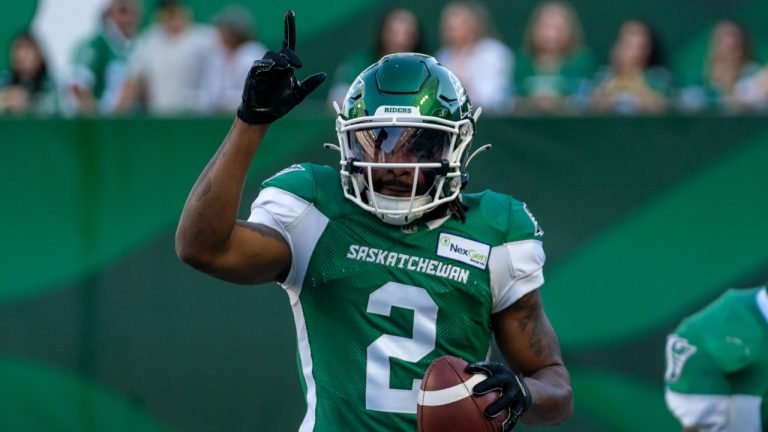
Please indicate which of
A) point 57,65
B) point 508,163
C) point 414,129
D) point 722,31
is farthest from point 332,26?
point 414,129

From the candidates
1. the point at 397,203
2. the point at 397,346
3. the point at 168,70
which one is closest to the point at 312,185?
the point at 397,203

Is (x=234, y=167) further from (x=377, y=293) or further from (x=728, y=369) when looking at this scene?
(x=728, y=369)

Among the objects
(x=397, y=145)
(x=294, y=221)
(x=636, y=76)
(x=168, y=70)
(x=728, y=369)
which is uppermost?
(x=636, y=76)

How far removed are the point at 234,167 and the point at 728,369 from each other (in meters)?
1.92

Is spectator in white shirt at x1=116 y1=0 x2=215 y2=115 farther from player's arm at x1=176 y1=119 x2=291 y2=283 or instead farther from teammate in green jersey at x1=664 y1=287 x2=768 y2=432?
player's arm at x1=176 y1=119 x2=291 y2=283

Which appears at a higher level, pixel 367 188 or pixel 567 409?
pixel 367 188

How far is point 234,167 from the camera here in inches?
114

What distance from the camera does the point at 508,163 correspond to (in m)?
5.63

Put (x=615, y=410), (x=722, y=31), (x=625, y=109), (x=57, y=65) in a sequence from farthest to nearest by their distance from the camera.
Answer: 1. (x=57, y=65)
2. (x=722, y=31)
3. (x=625, y=109)
4. (x=615, y=410)

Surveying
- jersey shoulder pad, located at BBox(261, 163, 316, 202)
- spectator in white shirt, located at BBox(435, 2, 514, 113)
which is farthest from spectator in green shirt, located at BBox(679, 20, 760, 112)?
jersey shoulder pad, located at BBox(261, 163, 316, 202)

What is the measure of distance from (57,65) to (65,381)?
357cm

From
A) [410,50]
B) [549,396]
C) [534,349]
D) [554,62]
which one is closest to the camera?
[549,396]

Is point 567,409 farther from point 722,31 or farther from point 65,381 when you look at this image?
point 722,31

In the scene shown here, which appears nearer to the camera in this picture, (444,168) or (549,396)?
(444,168)
